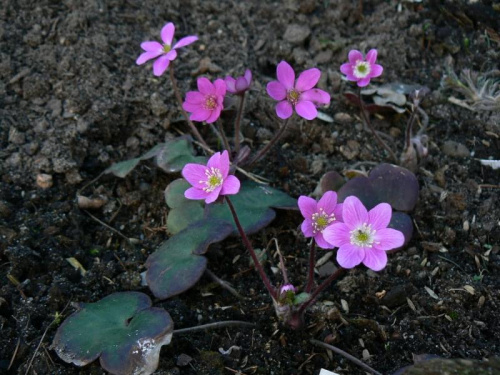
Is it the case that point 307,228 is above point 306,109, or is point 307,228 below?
below

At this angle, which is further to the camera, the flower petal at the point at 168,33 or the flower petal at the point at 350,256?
the flower petal at the point at 168,33

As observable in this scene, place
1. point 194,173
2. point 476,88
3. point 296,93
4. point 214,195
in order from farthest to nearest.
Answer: point 476,88 < point 296,93 < point 194,173 < point 214,195

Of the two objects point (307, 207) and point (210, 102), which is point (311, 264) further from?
point (210, 102)

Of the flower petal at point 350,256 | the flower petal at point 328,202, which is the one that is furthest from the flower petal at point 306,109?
the flower petal at point 350,256

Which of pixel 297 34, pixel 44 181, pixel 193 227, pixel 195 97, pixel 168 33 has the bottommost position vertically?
pixel 44 181

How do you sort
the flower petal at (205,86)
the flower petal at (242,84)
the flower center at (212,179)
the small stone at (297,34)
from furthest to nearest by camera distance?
the small stone at (297,34), the flower petal at (205,86), the flower petal at (242,84), the flower center at (212,179)

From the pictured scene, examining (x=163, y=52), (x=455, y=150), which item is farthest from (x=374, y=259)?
(x=163, y=52)

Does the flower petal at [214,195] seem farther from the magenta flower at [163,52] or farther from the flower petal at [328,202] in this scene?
the magenta flower at [163,52]
